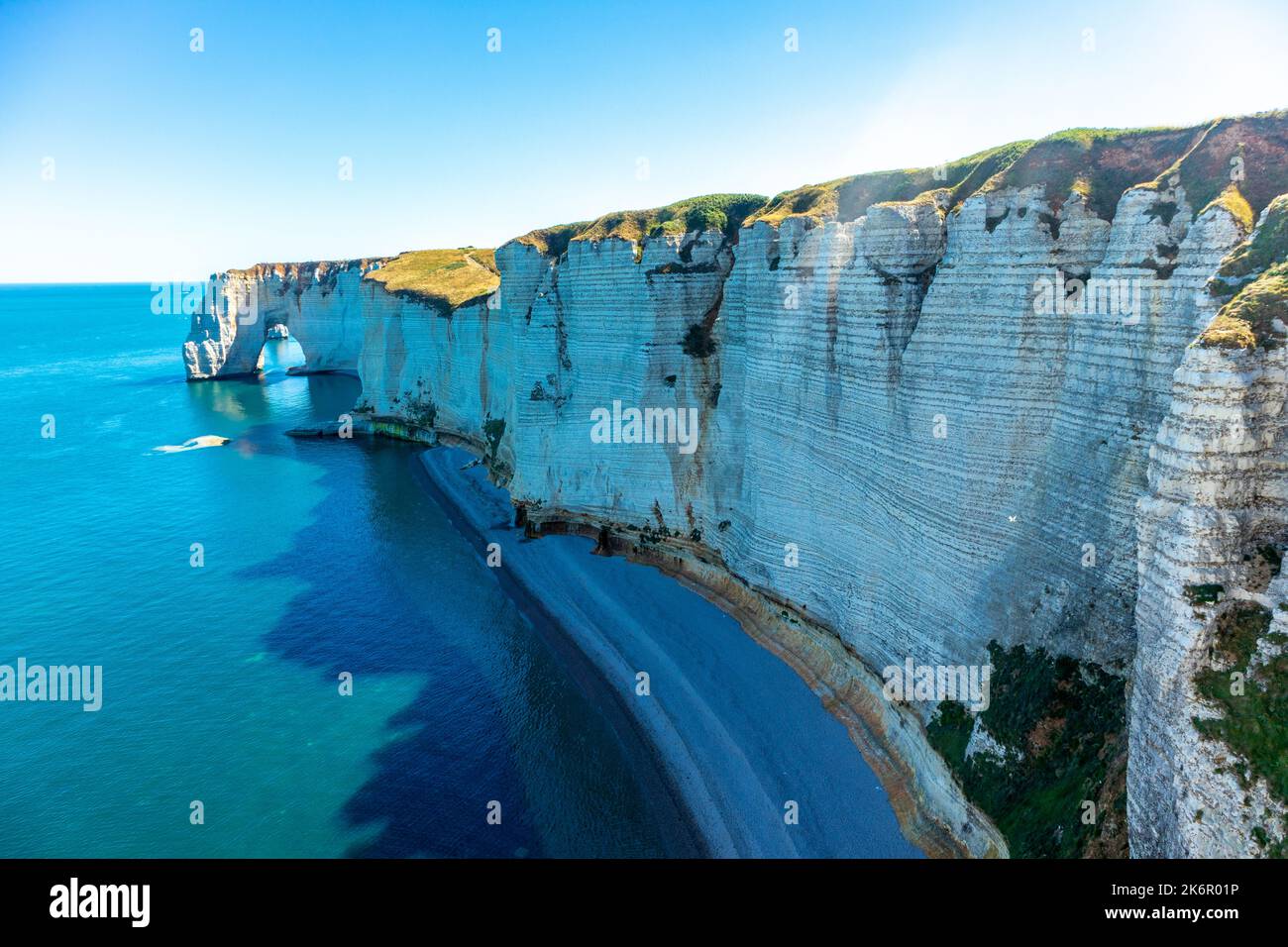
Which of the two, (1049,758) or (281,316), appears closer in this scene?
(1049,758)

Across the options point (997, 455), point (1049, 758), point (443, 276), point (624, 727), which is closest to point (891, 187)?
point (997, 455)

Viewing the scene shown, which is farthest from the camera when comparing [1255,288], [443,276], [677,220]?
[443,276]

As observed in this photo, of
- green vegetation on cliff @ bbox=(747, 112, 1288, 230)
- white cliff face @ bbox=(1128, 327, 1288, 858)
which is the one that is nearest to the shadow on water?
white cliff face @ bbox=(1128, 327, 1288, 858)

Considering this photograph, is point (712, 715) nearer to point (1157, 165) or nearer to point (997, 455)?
point (997, 455)

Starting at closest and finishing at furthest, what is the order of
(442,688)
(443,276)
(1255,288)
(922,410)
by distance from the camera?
(1255,288) → (922,410) → (442,688) → (443,276)

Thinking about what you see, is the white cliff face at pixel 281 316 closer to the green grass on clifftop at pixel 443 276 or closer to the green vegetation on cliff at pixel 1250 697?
the green grass on clifftop at pixel 443 276

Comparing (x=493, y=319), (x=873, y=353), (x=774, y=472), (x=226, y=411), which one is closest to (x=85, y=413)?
(x=226, y=411)

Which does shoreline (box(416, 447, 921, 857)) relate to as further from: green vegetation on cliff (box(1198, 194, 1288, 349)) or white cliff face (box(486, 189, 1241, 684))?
green vegetation on cliff (box(1198, 194, 1288, 349))
